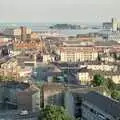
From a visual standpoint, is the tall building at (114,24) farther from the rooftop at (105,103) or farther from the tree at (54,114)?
the tree at (54,114)

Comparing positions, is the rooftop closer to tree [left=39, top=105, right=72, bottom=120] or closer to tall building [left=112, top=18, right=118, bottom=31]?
tree [left=39, top=105, right=72, bottom=120]

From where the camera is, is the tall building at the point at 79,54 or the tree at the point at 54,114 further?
the tall building at the point at 79,54

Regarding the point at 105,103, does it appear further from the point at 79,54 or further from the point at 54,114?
the point at 79,54

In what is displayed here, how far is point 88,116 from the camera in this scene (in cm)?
1337

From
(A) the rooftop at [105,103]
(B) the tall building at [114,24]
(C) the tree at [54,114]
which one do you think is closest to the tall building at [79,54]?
(A) the rooftop at [105,103]

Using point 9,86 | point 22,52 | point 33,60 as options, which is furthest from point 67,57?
point 9,86

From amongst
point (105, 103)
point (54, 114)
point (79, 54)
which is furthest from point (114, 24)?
point (54, 114)

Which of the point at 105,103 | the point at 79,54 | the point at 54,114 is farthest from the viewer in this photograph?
the point at 79,54

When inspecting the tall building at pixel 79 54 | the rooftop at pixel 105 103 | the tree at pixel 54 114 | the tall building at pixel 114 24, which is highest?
the tall building at pixel 114 24

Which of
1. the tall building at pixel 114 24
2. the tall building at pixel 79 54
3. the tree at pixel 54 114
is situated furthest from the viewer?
the tall building at pixel 114 24

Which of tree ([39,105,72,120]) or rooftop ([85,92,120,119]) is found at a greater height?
rooftop ([85,92,120,119])

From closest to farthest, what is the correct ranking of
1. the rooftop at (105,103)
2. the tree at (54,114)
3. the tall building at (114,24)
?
1. the rooftop at (105,103)
2. the tree at (54,114)
3. the tall building at (114,24)

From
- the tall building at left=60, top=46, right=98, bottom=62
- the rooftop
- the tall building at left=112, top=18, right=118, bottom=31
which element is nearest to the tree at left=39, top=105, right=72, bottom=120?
the rooftop

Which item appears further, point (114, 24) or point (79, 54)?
point (114, 24)
